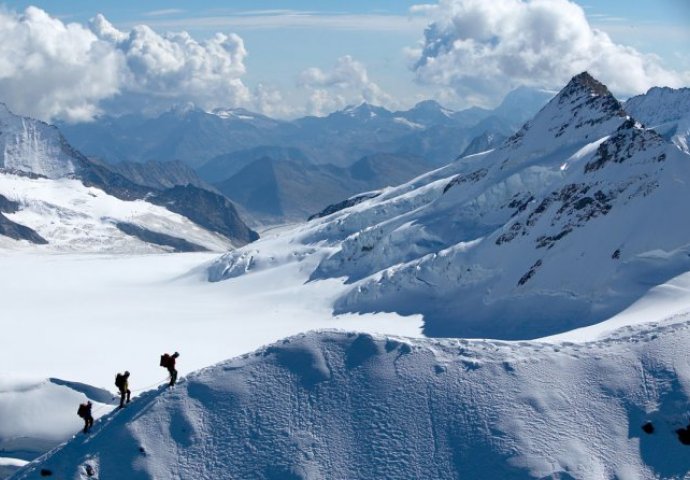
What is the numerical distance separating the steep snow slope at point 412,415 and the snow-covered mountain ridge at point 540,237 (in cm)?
2741

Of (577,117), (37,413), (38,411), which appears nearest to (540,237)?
(577,117)

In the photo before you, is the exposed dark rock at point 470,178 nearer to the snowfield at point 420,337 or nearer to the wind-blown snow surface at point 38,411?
the snowfield at point 420,337

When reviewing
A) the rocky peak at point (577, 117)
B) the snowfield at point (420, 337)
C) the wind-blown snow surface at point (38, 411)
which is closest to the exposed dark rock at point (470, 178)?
the snowfield at point (420, 337)

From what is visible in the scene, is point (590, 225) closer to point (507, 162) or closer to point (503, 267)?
point (503, 267)

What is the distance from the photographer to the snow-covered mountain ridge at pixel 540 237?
75.3 m

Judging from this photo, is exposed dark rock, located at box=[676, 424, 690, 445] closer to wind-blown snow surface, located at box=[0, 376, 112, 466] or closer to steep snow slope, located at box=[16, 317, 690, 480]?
steep snow slope, located at box=[16, 317, 690, 480]

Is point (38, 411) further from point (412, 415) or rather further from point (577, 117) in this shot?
point (577, 117)

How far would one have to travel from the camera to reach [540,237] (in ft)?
287

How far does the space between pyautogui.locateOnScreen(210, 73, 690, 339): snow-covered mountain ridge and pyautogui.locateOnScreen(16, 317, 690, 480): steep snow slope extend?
27405 millimetres

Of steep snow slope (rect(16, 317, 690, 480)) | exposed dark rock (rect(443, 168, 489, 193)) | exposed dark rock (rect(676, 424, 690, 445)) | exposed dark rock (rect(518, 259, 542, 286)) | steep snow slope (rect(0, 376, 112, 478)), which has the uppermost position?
exposed dark rock (rect(443, 168, 489, 193))

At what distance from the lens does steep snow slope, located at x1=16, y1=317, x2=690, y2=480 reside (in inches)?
1526

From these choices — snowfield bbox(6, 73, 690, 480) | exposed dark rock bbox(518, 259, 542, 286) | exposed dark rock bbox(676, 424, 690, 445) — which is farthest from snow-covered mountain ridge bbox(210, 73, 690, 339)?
exposed dark rock bbox(676, 424, 690, 445)

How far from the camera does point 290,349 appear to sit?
151 feet

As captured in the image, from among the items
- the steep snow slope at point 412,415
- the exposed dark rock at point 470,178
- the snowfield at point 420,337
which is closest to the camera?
the steep snow slope at point 412,415
